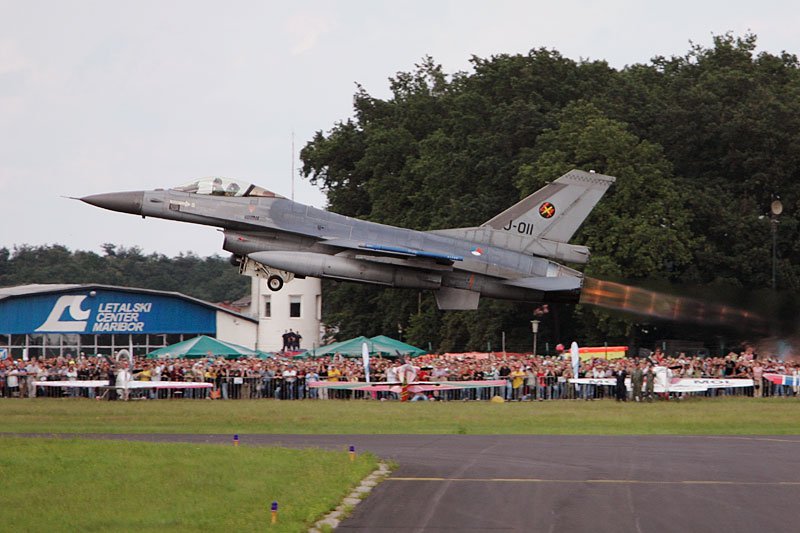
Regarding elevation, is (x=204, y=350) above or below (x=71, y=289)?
below

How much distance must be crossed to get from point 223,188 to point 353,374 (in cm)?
1366

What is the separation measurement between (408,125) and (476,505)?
69.6m

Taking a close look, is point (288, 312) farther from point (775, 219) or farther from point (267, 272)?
point (267, 272)

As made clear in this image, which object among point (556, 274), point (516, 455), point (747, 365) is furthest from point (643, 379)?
point (516, 455)

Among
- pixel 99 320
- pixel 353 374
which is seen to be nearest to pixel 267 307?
pixel 99 320

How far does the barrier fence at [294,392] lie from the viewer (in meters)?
43.2

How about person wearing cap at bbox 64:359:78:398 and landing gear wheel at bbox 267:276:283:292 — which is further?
person wearing cap at bbox 64:359:78:398

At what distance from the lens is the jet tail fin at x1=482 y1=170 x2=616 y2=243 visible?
34312mm

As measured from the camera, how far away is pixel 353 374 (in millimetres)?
44812

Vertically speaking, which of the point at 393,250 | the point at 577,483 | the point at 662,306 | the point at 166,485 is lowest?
the point at 577,483

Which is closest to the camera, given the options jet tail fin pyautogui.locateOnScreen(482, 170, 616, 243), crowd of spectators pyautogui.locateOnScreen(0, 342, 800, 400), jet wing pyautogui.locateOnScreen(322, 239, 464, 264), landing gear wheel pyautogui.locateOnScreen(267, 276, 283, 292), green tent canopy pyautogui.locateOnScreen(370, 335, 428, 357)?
landing gear wheel pyautogui.locateOnScreen(267, 276, 283, 292)

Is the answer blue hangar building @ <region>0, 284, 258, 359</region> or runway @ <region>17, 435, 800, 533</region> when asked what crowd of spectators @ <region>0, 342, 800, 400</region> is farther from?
blue hangar building @ <region>0, 284, 258, 359</region>

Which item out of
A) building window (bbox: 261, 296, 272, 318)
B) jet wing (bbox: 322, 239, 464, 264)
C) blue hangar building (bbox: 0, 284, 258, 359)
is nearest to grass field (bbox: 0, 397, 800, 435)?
jet wing (bbox: 322, 239, 464, 264)

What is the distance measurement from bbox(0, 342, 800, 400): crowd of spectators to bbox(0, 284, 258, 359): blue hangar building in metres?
31.4
